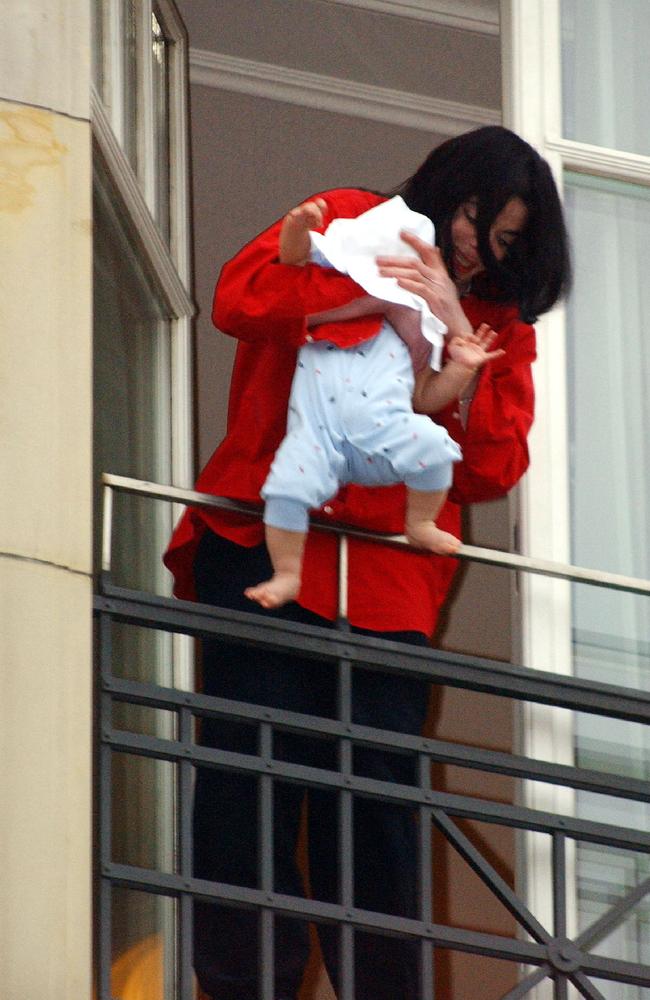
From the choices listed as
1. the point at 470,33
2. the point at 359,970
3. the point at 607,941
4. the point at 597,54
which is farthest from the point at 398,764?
the point at 470,33

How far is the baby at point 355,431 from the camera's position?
17.0 feet

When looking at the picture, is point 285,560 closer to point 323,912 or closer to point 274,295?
point 274,295

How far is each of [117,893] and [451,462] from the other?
5.40 ft

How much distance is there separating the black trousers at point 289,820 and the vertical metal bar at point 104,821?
0.24 m

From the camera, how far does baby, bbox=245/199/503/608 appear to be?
17.0 ft

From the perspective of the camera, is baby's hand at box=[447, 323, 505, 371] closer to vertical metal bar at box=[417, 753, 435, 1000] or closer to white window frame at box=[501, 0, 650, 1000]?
white window frame at box=[501, 0, 650, 1000]

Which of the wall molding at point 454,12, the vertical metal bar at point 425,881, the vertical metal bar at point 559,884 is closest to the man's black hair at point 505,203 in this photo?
the vertical metal bar at point 425,881

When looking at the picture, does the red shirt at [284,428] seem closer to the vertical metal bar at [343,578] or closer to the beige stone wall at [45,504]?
the vertical metal bar at [343,578]

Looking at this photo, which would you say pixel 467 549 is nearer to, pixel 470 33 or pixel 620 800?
pixel 620 800

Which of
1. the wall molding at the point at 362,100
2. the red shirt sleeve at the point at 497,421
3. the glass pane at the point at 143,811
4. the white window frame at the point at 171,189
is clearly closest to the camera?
the red shirt sleeve at the point at 497,421

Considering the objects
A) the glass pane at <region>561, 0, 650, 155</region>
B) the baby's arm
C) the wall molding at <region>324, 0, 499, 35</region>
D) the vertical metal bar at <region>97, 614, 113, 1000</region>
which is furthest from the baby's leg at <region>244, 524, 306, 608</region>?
the wall molding at <region>324, 0, 499, 35</region>

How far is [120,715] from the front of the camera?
21.2 feet

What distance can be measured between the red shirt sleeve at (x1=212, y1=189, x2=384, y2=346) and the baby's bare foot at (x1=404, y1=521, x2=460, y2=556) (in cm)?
47

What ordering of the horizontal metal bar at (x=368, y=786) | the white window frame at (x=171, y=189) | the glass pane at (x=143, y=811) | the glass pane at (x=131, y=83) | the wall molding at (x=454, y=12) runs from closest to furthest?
the horizontal metal bar at (x=368, y=786) → the glass pane at (x=143, y=811) → the white window frame at (x=171, y=189) → the glass pane at (x=131, y=83) → the wall molding at (x=454, y=12)
